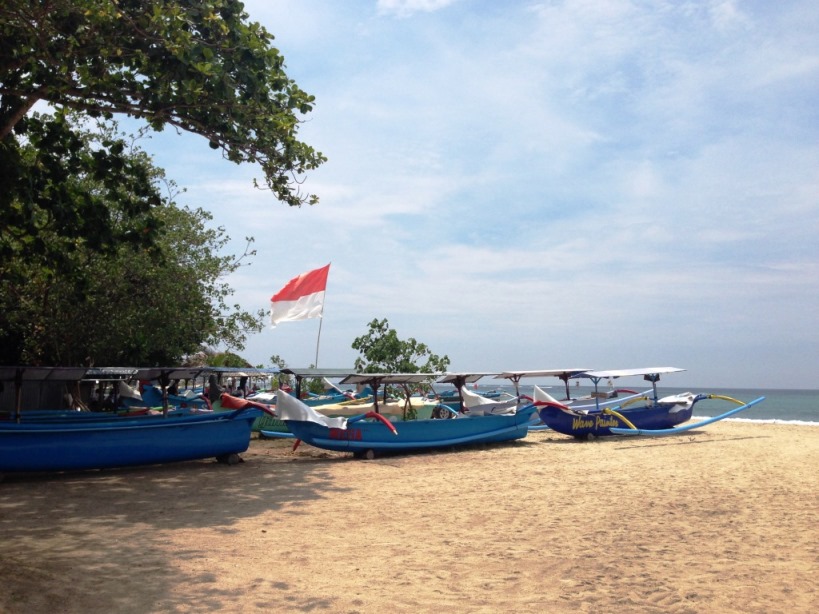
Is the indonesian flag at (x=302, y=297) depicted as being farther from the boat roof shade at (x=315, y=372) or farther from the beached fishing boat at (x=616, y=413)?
the beached fishing boat at (x=616, y=413)

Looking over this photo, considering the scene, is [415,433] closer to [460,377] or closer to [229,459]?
[460,377]

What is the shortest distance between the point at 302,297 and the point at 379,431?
227 inches

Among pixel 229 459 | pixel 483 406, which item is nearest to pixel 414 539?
pixel 229 459

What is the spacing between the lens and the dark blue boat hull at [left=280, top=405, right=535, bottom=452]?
13836mm

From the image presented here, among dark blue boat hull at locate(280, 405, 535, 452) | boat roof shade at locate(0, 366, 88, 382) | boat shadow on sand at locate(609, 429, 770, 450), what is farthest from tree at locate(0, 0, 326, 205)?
boat shadow on sand at locate(609, 429, 770, 450)

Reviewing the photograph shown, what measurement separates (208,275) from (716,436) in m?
15.8

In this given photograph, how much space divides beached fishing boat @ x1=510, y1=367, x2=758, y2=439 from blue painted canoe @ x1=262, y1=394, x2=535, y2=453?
84 cm

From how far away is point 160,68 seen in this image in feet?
30.2

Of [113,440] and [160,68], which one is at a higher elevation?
[160,68]

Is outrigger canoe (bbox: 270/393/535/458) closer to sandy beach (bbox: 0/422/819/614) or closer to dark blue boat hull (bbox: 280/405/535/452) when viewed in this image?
dark blue boat hull (bbox: 280/405/535/452)

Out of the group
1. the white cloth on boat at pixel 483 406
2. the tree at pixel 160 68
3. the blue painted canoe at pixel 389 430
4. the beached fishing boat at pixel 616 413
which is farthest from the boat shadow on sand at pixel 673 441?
the tree at pixel 160 68

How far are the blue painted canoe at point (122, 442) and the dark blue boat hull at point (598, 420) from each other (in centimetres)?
786

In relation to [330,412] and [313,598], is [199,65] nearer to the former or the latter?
[313,598]

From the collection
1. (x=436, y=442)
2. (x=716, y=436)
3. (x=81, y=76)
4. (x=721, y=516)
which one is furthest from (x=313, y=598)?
(x=716, y=436)
